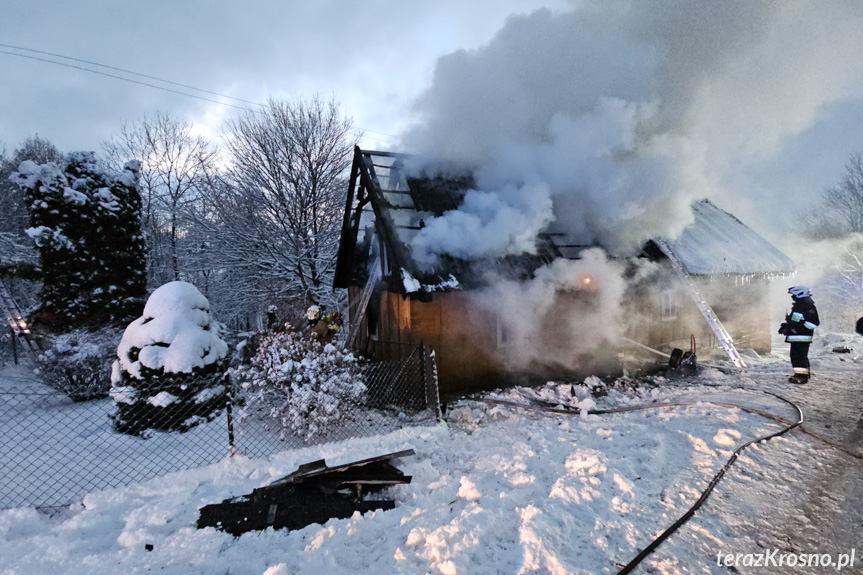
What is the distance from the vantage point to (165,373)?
6.27 meters

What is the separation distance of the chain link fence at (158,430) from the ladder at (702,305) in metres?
8.11

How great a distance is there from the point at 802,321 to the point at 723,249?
6.21 m

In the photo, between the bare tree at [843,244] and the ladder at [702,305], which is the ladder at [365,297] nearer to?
the ladder at [702,305]

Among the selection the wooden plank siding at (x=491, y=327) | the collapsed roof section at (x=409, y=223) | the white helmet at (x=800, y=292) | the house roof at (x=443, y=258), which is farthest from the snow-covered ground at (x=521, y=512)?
the house roof at (x=443, y=258)

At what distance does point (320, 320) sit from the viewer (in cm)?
963

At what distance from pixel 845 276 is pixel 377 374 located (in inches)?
1110

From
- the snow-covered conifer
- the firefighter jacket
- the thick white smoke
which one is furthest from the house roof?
the snow-covered conifer

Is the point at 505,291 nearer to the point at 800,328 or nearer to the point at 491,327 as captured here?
the point at 491,327

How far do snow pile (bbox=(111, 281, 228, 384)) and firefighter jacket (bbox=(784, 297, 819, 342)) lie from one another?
1122 cm

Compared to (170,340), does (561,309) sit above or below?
above

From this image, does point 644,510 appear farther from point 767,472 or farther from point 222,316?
point 222,316

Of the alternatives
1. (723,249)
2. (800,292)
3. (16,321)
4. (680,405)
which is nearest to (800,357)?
(800,292)

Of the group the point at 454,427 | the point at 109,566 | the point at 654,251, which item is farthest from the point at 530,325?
the point at 109,566

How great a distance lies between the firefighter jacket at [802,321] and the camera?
24.4 ft
